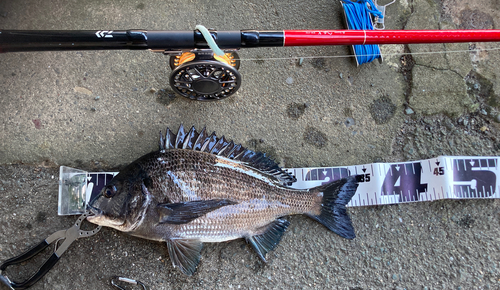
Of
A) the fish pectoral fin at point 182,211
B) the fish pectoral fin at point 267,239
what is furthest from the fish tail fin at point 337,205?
the fish pectoral fin at point 182,211

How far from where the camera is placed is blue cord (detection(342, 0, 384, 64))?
283cm

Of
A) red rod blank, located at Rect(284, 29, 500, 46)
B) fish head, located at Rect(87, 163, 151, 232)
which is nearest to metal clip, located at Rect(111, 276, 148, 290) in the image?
fish head, located at Rect(87, 163, 151, 232)

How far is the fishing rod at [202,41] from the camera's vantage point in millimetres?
1903

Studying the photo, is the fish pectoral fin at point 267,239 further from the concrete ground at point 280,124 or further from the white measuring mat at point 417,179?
the white measuring mat at point 417,179

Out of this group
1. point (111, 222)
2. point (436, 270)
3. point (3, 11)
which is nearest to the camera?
point (111, 222)

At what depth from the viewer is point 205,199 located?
2246 millimetres

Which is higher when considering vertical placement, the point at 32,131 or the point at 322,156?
the point at 32,131

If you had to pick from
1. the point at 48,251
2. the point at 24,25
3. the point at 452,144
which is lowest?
the point at 48,251

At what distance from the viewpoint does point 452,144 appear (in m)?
2.82

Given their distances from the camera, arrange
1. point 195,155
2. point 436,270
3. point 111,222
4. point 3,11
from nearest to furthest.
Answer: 1. point 111,222
2. point 195,155
3. point 436,270
4. point 3,11

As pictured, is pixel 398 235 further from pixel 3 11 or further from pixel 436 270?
pixel 3 11

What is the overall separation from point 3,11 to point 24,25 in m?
0.22

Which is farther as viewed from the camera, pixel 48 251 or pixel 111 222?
pixel 48 251

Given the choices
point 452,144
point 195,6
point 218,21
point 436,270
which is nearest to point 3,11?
point 195,6
